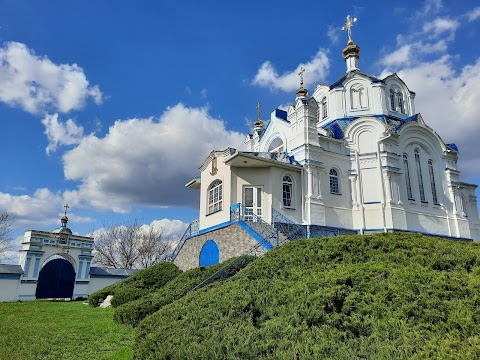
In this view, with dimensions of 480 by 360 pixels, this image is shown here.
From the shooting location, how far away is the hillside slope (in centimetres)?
472

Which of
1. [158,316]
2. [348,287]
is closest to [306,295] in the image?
[348,287]

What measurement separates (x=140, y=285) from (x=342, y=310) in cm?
1084

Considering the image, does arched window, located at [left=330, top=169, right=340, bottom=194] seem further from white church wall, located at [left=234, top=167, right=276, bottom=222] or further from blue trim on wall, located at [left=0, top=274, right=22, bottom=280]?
blue trim on wall, located at [left=0, top=274, right=22, bottom=280]

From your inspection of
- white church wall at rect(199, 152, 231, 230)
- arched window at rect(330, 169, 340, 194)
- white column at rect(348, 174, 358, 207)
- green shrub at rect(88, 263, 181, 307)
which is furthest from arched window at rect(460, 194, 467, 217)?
green shrub at rect(88, 263, 181, 307)

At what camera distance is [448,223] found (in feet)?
67.6

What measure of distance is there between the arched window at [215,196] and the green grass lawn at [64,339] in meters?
7.88

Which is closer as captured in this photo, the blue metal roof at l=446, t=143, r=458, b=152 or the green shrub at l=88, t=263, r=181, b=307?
the green shrub at l=88, t=263, r=181, b=307

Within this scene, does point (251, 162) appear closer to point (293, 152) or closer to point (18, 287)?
point (293, 152)

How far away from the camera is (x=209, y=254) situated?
51.2 feet

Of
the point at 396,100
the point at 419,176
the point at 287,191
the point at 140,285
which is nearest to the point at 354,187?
the point at 287,191

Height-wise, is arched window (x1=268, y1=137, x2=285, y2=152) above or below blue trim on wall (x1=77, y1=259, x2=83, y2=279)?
above

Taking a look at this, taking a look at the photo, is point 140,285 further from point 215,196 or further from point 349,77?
point 349,77

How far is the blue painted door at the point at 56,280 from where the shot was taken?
72.6 feet

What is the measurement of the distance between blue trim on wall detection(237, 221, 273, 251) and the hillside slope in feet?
14.1
